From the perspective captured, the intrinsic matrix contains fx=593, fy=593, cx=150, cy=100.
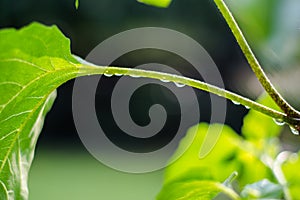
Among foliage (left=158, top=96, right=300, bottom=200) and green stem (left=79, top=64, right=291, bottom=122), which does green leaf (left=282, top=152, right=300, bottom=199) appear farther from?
green stem (left=79, top=64, right=291, bottom=122)

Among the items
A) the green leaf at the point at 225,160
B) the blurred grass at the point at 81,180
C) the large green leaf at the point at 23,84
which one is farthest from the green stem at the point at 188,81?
the blurred grass at the point at 81,180

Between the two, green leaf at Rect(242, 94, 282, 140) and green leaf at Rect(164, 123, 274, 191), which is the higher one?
green leaf at Rect(242, 94, 282, 140)

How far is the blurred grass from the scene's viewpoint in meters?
5.45

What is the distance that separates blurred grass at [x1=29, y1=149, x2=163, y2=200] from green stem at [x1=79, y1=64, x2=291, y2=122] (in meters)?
4.57

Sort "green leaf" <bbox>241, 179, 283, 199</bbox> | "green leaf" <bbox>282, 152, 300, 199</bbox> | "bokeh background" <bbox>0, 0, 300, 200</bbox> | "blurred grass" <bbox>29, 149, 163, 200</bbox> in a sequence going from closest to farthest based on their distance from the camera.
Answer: "green leaf" <bbox>241, 179, 283, 199</bbox> → "green leaf" <bbox>282, 152, 300, 199</bbox> → "blurred grass" <bbox>29, 149, 163, 200</bbox> → "bokeh background" <bbox>0, 0, 300, 200</bbox>

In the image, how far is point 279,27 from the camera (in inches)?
32.5

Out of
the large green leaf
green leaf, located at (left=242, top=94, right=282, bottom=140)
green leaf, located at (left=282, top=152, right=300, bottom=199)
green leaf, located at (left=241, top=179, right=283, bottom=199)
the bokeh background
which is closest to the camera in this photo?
the large green leaf

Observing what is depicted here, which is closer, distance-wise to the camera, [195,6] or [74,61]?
[74,61]

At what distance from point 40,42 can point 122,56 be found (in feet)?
23.9

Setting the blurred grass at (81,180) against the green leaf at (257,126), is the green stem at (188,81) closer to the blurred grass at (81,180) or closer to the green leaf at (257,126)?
the green leaf at (257,126)

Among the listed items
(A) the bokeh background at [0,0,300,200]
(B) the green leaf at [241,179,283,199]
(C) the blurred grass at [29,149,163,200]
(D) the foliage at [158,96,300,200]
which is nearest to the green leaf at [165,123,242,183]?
(D) the foliage at [158,96,300,200]

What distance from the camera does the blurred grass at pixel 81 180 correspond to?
5.45 meters

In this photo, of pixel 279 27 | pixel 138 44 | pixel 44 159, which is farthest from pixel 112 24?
pixel 279 27

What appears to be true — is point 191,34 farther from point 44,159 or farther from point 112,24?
point 44,159
